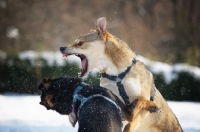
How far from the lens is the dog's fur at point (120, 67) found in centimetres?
511

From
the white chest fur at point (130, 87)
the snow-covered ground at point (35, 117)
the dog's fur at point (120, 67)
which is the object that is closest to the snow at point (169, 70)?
the snow-covered ground at point (35, 117)

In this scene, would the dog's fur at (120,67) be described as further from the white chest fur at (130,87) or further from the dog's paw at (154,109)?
the dog's paw at (154,109)

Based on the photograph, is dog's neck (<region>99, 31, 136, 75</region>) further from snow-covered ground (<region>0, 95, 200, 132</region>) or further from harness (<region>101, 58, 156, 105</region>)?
snow-covered ground (<region>0, 95, 200, 132</region>)

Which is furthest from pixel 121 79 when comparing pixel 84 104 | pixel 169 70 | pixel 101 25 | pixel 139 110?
pixel 169 70

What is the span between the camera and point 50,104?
14.3 ft

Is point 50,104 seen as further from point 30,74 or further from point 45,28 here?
point 45,28

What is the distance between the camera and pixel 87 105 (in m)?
3.99

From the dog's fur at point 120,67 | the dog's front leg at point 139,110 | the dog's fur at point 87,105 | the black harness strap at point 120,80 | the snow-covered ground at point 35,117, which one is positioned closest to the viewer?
the dog's fur at point 87,105

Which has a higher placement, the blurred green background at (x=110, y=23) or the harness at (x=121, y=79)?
the harness at (x=121, y=79)

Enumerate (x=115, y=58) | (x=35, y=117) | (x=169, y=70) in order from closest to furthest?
(x=115, y=58), (x=35, y=117), (x=169, y=70)

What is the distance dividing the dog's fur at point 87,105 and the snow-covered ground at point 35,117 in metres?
2.93

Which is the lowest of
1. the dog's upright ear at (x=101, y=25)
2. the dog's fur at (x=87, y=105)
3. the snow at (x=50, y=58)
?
the snow at (x=50, y=58)

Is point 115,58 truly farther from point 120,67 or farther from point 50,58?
point 50,58

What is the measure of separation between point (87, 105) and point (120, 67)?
52.1 inches
